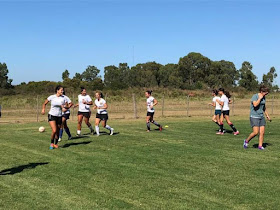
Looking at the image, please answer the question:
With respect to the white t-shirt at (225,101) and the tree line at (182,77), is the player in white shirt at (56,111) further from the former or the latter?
the tree line at (182,77)

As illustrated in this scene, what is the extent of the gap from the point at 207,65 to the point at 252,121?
3030 inches

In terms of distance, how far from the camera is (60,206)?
18.5 feet

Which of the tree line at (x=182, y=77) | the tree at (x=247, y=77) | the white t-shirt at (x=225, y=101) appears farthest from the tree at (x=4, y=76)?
the white t-shirt at (x=225, y=101)

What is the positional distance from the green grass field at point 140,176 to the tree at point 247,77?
263 ft

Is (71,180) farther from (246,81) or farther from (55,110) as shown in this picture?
(246,81)

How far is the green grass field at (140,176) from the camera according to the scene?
5852mm

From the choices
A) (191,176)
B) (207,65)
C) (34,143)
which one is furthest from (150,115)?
(207,65)

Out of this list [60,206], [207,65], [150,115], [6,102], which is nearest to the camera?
[60,206]

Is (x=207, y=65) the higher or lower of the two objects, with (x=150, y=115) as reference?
higher

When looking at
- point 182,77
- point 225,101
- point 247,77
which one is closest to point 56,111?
point 225,101

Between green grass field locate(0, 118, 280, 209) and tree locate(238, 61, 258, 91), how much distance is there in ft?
263

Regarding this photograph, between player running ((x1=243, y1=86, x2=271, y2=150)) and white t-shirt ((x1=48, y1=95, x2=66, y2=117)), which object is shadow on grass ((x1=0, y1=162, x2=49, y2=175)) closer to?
white t-shirt ((x1=48, y1=95, x2=66, y2=117))

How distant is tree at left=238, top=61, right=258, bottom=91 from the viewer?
88.7 m

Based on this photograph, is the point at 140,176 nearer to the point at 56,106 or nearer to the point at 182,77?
the point at 56,106
